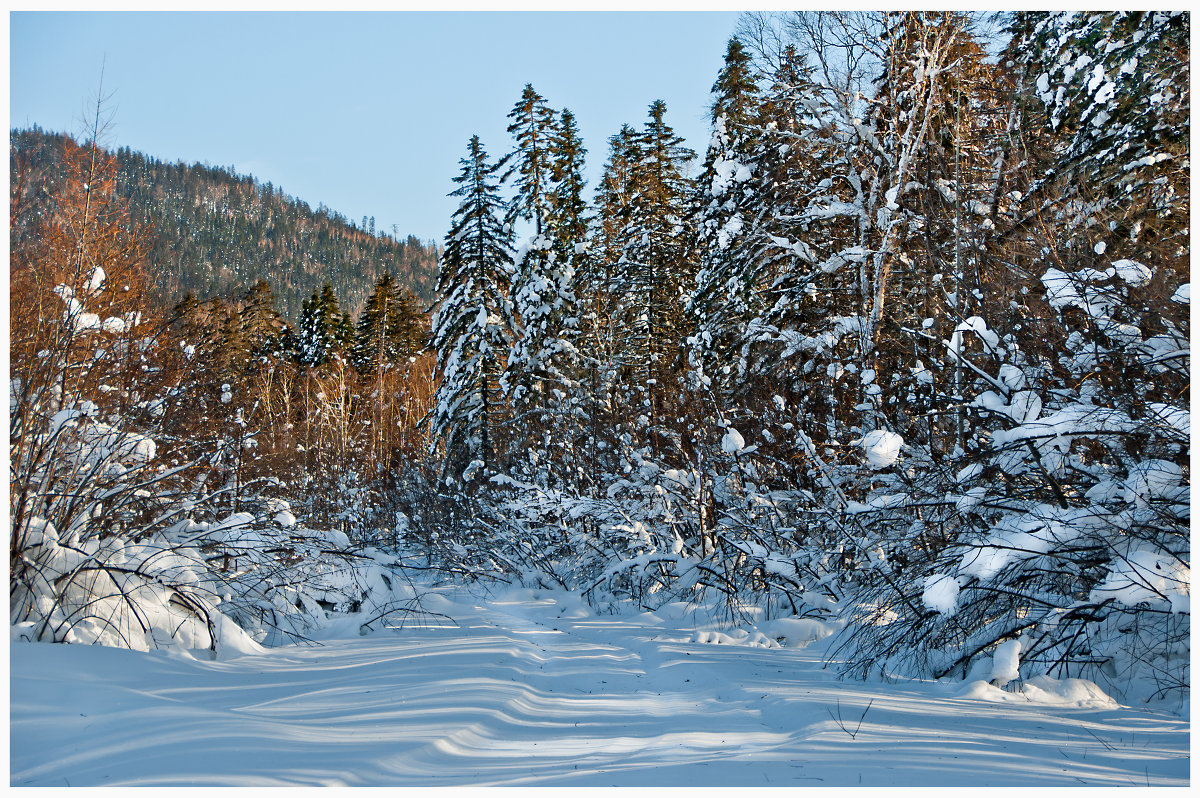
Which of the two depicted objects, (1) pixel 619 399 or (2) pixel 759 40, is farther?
(1) pixel 619 399

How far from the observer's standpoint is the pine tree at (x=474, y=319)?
18.5 metres

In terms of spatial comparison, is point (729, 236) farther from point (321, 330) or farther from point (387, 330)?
point (321, 330)

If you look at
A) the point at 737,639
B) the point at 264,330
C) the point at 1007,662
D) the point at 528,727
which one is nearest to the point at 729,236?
the point at 737,639

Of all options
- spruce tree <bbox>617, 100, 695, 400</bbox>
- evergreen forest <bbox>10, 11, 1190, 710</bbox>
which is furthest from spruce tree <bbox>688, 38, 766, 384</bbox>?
spruce tree <bbox>617, 100, 695, 400</bbox>

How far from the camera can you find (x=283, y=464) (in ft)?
61.9

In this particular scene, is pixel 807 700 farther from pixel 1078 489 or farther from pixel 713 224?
pixel 713 224

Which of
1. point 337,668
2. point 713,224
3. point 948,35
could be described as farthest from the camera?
point 713,224

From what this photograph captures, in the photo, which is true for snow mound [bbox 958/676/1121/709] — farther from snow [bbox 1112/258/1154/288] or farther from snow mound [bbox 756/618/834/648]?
Answer: snow [bbox 1112/258/1154/288]

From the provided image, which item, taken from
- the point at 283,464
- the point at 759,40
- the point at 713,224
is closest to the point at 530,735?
the point at 759,40

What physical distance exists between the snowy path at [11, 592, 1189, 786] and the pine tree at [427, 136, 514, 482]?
13.3 m

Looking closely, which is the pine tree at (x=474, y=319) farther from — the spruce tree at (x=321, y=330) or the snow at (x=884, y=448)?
the spruce tree at (x=321, y=330)

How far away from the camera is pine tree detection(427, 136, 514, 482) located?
18484mm

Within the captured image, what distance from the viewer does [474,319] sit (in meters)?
18.8

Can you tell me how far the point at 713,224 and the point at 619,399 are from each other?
4.83m
